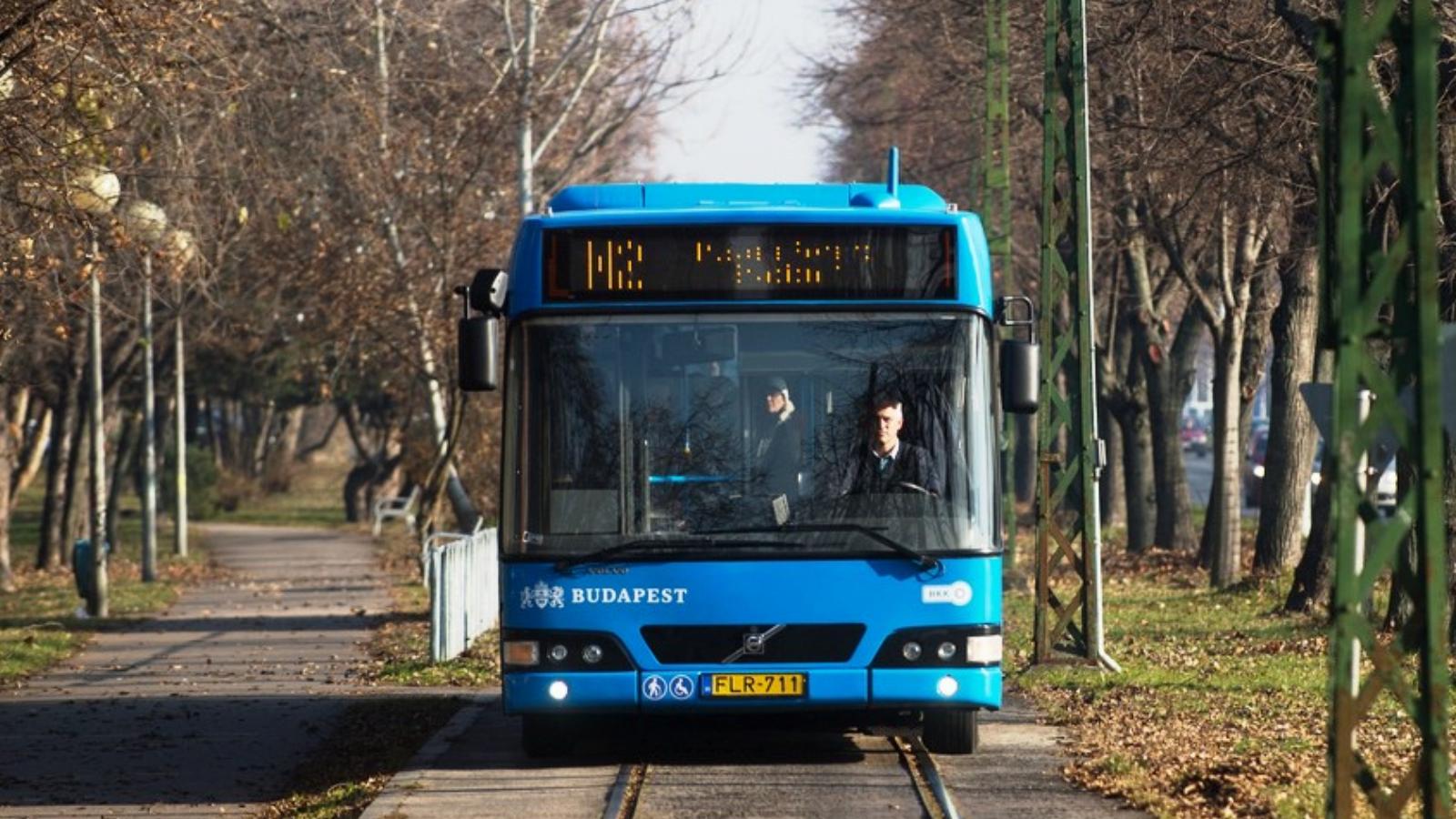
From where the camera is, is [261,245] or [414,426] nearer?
[261,245]

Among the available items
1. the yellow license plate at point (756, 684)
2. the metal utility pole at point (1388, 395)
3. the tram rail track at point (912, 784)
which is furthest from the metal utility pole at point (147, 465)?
the metal utility pole at point (1388, 395)

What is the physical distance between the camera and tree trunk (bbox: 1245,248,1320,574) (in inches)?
1068

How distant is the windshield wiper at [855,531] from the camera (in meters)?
12.2

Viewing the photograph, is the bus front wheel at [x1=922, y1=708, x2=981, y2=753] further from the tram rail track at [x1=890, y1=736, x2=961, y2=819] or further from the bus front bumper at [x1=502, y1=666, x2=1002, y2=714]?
the bus front bumper at [x1=502, y1=666, x2=1002, y2=714]

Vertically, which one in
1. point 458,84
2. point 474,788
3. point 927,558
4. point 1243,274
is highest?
point 458,84

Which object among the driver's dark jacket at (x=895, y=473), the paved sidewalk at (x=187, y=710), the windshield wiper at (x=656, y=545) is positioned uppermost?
the driver's dark jacket at (x=895, y=473)

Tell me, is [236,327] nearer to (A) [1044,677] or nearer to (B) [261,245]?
(B) [261,245]

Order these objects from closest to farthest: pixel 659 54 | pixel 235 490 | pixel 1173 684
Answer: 1. pixel 1173 684
2. pixel 659 54
3. pixel 235 490

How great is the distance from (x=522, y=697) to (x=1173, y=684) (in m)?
6.64

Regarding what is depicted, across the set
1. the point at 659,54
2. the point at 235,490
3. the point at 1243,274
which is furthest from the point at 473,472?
the point at 235,490

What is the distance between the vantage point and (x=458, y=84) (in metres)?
29.8

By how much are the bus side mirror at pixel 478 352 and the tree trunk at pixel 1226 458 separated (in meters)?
18.6

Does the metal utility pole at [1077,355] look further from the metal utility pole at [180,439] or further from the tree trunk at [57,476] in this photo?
the tree trunk at [57,476]

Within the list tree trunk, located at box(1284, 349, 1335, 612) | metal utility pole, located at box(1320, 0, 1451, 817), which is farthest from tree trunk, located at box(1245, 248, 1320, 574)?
metal utility pole, located at box(1320, 0, 1451, 817)
